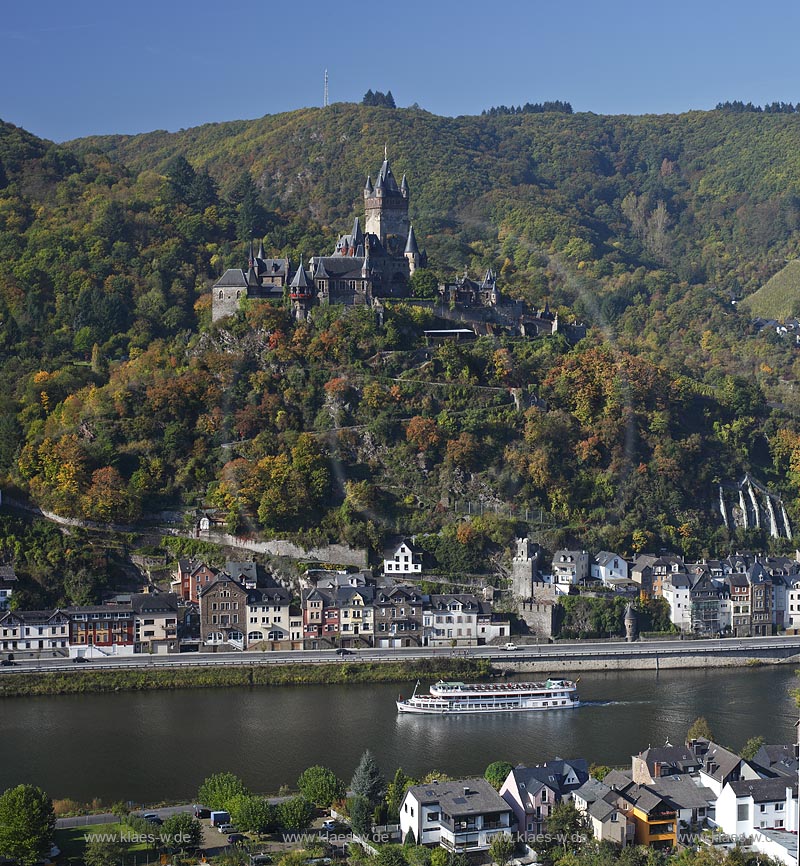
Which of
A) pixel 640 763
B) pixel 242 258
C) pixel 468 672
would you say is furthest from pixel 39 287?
pixel 640 763

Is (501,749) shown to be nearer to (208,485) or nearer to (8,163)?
(208,485)

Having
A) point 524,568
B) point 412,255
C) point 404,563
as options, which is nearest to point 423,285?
point 412,255

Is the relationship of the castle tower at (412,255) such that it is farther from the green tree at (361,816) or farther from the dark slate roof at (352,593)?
the green tree at (361,816)

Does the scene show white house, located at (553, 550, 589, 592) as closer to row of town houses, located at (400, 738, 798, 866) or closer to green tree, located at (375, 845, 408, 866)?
row of town houses, located at (400, 738, 798, 866)

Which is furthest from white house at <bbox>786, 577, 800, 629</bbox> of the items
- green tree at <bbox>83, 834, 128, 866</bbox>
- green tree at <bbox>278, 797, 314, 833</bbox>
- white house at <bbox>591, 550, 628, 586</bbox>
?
green tree at <bbox>83, 834, 128, 866</bbox>

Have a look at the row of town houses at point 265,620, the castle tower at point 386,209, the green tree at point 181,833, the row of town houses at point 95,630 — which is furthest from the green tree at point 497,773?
the castle tower at point 386,209
